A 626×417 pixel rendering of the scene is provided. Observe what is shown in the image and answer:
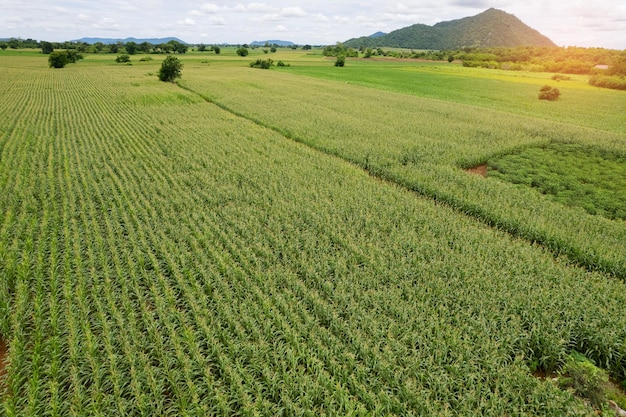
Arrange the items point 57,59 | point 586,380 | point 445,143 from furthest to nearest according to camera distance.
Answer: point 57,59, point 445,143, point 586,380

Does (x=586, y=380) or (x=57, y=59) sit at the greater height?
(x=57, y=59)

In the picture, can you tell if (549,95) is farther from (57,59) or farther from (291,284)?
(57,59)

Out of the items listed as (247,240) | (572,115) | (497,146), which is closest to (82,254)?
(247,240)

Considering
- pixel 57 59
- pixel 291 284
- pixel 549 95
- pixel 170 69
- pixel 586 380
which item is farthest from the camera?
pixel 57 59

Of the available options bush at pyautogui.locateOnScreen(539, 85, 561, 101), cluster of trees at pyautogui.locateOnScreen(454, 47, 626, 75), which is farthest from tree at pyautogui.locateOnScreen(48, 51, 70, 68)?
cluster of trees at pyautogui.locateOnScreen(454, 47, 626, 75)

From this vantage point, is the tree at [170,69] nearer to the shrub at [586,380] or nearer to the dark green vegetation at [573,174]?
the dark green vegetation at [573,174]

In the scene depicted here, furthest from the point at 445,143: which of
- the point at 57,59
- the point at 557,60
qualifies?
the point at 557,60
